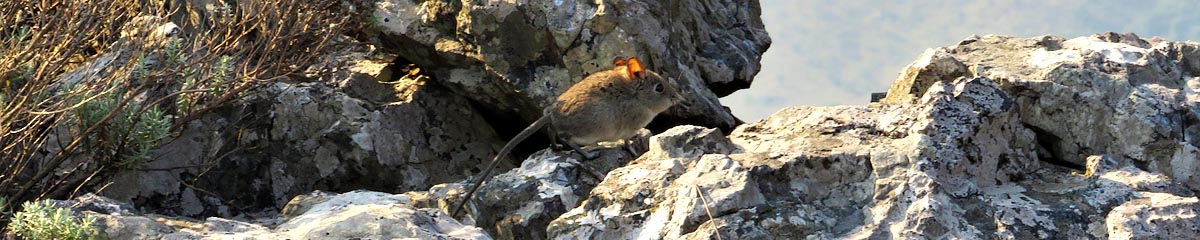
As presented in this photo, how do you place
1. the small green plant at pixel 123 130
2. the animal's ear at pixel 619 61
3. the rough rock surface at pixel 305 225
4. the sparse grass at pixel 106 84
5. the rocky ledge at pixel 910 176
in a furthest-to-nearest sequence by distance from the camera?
1. the animal's ear at pixel 619 61
2. the small green plant at pixel 123 130
3. the sparse grass at pixel 106 84
4. the rocky ledge at pixel 910 176
5. the rough rock surface at pixel 305 225

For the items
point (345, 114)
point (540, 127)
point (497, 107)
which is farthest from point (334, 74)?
point (540, 127)

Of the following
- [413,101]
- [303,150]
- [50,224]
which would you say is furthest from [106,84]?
[413,101]

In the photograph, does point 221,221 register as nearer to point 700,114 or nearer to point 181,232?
point 181,232

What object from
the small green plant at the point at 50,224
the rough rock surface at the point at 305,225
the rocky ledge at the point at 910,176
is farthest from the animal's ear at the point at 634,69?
the small green plant at the point at 50,224

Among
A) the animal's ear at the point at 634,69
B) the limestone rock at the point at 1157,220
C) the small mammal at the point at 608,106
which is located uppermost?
the limestone rock at the point at 1157,220

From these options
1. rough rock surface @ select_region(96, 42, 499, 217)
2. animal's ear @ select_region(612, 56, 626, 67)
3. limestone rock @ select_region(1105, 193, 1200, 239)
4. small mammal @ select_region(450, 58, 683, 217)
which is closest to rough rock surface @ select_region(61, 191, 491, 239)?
rough rock surface @ select_region(96, 42, 499, 217)

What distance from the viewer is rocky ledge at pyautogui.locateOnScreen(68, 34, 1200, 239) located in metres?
5.34

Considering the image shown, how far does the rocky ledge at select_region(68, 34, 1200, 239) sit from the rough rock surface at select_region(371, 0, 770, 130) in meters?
0.95

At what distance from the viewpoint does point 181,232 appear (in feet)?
17.4

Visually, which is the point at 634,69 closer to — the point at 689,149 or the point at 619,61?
the point at 619,61

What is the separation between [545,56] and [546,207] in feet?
6.84

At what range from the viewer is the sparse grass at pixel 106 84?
632 cm

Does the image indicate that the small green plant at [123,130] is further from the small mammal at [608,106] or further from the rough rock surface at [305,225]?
the small mammal at [608,106]

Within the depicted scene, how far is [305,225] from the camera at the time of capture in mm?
5453
